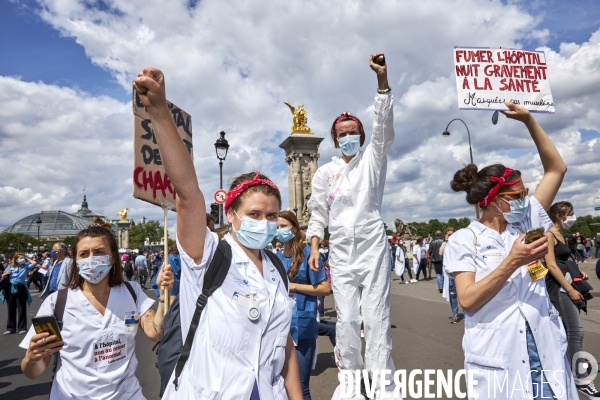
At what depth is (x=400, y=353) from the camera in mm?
6402

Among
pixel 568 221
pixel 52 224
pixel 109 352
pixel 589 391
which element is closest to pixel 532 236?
pixel 109 352

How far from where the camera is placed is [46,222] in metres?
157

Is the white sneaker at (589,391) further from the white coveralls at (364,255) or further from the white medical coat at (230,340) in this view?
the white medical coat at (230,340)

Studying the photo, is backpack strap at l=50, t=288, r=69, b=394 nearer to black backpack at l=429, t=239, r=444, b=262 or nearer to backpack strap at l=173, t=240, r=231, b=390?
backpack strap at l=173, t=240, r=231, b=390

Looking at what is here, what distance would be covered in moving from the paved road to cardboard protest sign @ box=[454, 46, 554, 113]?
3.28 meters

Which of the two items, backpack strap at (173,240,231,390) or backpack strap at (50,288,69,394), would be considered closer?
backpack strap at (173,240,231,390)

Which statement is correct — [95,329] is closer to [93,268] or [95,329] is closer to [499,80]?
[93,268]

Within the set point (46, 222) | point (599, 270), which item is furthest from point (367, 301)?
point (46, 222)

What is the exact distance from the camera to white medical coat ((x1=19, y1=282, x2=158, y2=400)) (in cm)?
263

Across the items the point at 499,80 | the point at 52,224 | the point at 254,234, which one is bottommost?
the point at 254,234

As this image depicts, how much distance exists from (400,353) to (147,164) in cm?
458

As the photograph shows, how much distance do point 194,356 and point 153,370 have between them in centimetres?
541

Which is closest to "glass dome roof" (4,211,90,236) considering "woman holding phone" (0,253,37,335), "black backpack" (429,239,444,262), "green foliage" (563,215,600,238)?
"green foliage" (563,215,600,238)

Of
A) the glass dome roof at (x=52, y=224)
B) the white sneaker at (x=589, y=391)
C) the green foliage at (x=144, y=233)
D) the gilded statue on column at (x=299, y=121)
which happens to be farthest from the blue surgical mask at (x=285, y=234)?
the glass dome roof at (x=52, y=224)
